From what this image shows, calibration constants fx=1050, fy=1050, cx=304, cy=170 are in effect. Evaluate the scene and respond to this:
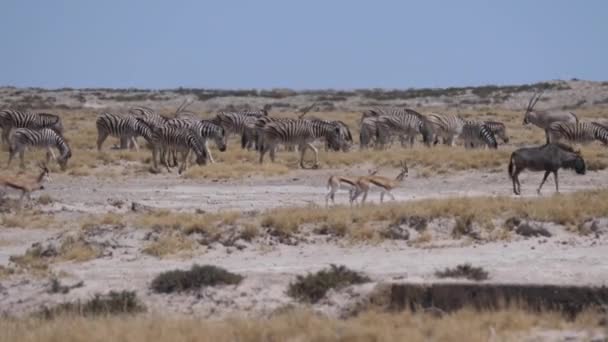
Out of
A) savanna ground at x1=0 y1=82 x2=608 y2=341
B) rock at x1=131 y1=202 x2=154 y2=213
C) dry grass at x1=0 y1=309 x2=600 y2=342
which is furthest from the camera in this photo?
rock at x1=131 y1=202 x2=154 y2=213

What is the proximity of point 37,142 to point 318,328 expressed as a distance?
20260 millimetres

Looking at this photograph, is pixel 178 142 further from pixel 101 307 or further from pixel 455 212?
pixel 101 307

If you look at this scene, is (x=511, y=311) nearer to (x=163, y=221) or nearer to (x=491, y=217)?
(x=491, y=217)

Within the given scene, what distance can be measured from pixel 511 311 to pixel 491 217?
5.43m

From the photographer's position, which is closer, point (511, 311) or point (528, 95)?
point (511, 311)

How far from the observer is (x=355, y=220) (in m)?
16.6

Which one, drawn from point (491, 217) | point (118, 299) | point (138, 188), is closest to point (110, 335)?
point (118, 299)

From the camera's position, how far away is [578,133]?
3161 centimetres

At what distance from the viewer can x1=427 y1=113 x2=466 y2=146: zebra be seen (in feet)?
115

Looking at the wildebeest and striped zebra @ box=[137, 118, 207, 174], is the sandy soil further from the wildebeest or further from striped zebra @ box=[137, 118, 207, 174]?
striped zebra @ box=[137, 118, 207, 174]

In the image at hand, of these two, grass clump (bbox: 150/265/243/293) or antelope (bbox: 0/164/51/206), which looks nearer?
grass clump (bbox: 150/265/243/293)

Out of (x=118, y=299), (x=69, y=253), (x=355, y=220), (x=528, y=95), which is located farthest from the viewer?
(x=528, y=95)

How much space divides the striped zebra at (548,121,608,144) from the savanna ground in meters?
6.64

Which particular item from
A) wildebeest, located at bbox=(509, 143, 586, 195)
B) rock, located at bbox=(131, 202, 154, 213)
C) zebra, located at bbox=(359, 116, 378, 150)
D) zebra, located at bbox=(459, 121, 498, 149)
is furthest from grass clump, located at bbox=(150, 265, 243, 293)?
zebra, located at bbox=(459, 121, 498, 149)
